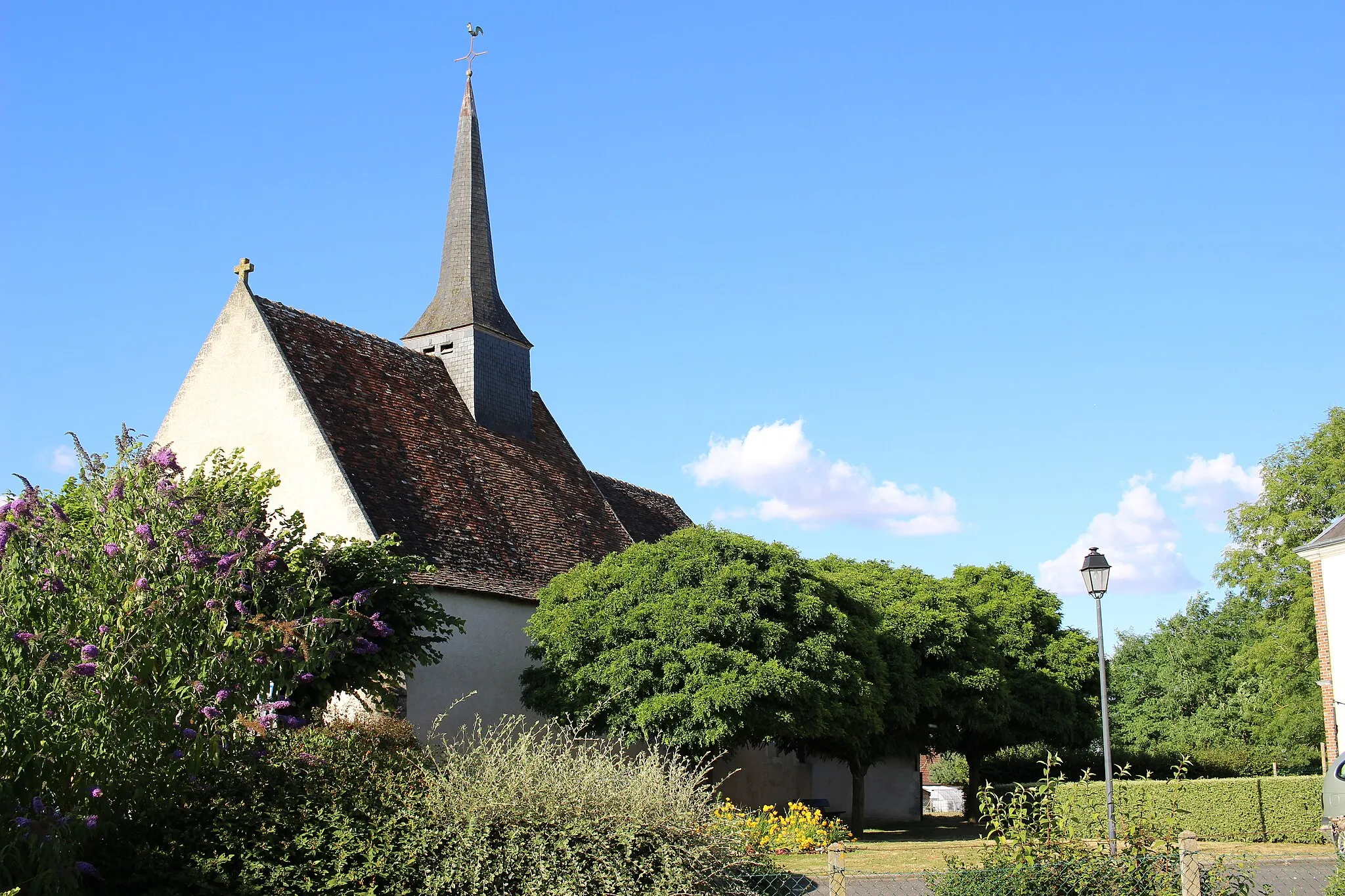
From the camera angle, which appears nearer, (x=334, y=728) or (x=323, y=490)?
(x=334, y=728)

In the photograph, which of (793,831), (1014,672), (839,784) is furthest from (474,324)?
(839,784)

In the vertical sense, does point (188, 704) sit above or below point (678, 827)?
→ above

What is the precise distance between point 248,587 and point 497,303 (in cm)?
1801

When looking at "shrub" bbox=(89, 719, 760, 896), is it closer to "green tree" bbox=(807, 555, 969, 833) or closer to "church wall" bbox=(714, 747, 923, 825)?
"green tree" bbox=(807, 555, 969, 833)

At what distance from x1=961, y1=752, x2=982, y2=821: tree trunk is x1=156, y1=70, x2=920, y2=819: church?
664 centimetres

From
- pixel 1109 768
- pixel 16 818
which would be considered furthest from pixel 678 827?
pixel 1109 768

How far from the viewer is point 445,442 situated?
25.8 m

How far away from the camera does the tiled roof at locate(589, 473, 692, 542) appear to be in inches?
1229

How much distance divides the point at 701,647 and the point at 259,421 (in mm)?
9814

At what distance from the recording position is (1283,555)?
132 ft

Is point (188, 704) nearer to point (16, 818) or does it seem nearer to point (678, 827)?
point (16, 818)

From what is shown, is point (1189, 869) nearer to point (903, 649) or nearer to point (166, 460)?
point (166, 460)

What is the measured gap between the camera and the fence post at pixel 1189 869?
820 cm

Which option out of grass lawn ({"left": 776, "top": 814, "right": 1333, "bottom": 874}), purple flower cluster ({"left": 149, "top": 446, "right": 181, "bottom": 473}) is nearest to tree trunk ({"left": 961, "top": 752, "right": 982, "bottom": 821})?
grass lawn ({"left": 776, "top": 814, "right": 1333, "bottom": 874})
